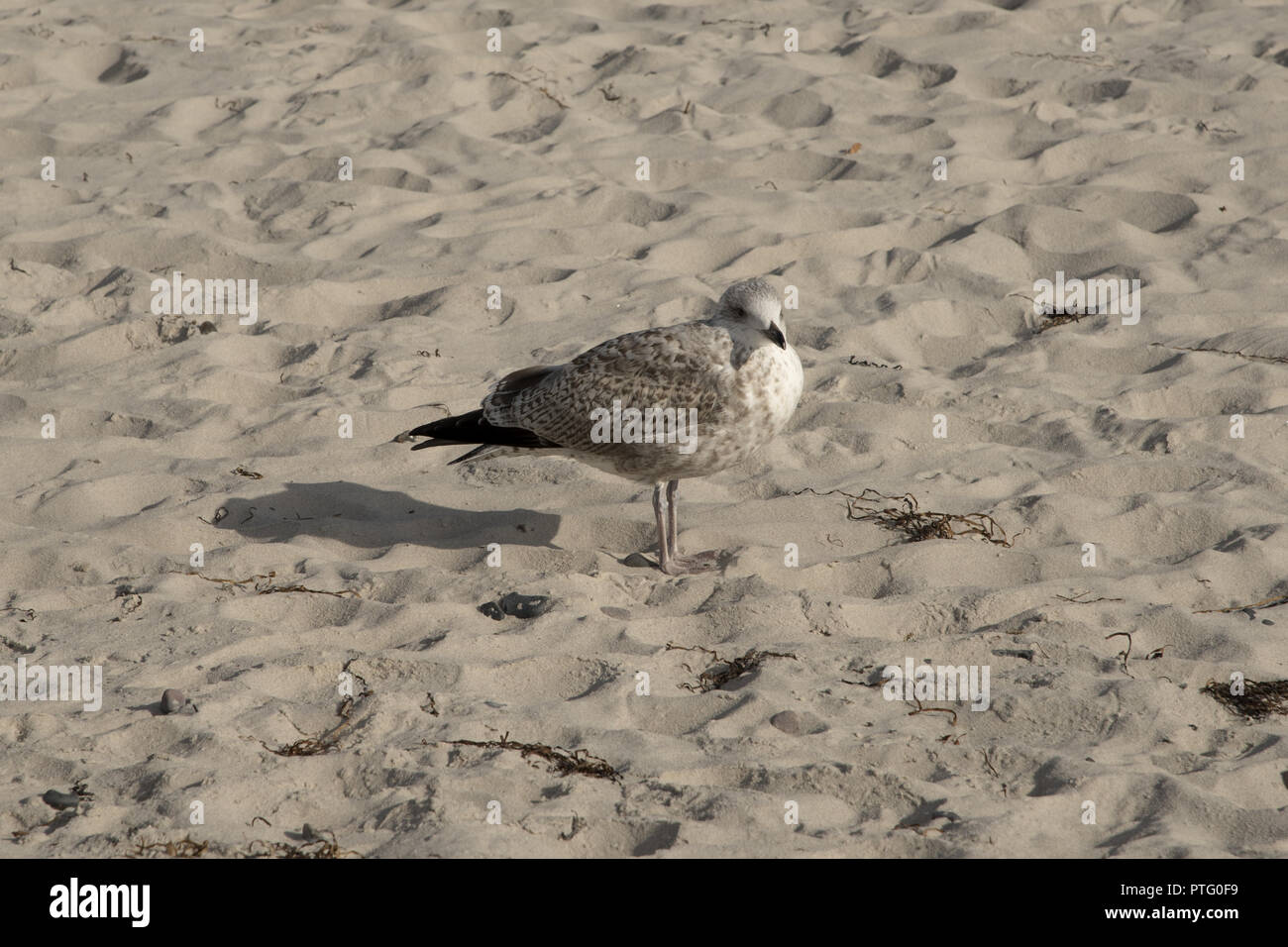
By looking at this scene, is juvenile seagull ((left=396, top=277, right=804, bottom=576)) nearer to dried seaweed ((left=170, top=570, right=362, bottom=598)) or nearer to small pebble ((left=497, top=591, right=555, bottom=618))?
small pebble ((left=497, top=591, right=555, bottom=618))

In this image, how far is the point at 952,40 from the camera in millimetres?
9586

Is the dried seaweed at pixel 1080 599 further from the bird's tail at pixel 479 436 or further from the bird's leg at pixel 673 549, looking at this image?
the bird's tail at pixel 479 436

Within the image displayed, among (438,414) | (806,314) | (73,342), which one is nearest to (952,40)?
(806,314)

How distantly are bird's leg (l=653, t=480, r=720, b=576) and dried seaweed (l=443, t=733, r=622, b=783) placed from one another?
1.28 metres

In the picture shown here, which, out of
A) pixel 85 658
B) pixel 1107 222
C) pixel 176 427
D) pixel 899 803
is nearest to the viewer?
pixel 899 803

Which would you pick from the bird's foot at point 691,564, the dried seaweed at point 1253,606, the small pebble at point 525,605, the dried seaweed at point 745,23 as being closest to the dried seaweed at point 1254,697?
the dried seaweed at point 1253,606

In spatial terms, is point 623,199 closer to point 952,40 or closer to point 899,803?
point 952,40

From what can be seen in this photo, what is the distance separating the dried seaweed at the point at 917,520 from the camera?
5082 mm

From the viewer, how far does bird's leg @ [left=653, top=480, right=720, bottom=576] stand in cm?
501

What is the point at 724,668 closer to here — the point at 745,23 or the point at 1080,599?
the point at 1080,599

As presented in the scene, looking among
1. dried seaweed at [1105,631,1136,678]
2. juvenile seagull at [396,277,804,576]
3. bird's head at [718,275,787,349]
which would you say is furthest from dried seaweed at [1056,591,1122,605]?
bird's head at [718,275,787,349]

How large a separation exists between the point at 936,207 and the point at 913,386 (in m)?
2.00

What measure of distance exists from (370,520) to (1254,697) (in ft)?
10.6
